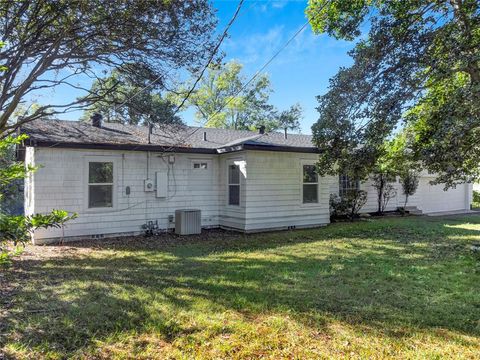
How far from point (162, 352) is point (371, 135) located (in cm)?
581

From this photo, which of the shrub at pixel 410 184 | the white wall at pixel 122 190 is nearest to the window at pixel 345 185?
the shrub at pixel 410 184

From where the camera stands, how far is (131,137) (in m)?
10.9

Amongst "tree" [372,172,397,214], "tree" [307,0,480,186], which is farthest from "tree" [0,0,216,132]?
"tree" [372,172,397,214]

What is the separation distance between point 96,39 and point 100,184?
3.95 m

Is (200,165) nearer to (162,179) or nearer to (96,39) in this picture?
(162,179)

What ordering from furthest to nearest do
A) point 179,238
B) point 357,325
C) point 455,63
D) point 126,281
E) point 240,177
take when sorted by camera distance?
point 240,177 < point 179,238 < point 455,63 < point 126,281 < point 357,325

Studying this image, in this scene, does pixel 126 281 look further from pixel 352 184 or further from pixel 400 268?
pixel 352 184

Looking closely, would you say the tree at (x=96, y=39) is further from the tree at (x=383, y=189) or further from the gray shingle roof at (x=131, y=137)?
the tree at (x=383, y=189)

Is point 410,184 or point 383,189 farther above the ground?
point 410,184

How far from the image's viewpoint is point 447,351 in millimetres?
3277

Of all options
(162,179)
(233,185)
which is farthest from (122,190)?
(233,185)

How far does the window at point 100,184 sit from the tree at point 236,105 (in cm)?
2142

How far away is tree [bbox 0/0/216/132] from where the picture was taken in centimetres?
706

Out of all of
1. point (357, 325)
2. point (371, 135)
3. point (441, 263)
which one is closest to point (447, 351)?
point (357, 325)
